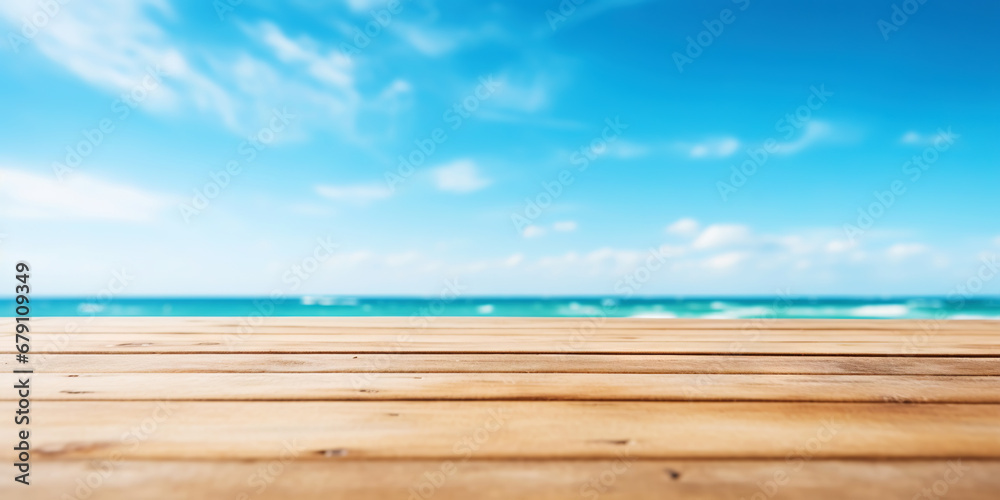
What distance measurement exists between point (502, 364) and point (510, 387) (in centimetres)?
21

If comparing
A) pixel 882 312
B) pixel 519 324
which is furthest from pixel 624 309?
pixel 519 324

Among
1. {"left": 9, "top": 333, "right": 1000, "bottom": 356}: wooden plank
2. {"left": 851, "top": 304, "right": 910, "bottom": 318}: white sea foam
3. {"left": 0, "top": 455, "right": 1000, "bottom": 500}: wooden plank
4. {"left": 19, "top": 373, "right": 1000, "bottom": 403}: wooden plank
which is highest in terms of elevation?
{"left": 851, "top": 304, "right": 910, "bottom": 318}: white sea foam

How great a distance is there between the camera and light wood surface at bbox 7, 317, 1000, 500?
1.70 feet

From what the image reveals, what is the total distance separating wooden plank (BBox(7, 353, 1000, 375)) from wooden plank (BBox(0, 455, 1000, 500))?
0.47 meters

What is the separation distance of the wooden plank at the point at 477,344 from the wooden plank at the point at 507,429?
0.50 metres

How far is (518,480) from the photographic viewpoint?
519 millimetres

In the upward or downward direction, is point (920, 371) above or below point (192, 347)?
below

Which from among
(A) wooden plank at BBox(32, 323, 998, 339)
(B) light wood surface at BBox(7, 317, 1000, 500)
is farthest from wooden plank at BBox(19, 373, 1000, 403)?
(A) wooden plank at BBox(32, 323, 998, 339)

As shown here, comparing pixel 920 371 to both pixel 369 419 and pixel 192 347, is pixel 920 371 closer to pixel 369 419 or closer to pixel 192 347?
pixel 369 419

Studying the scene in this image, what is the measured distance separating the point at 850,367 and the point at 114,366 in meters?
1.58

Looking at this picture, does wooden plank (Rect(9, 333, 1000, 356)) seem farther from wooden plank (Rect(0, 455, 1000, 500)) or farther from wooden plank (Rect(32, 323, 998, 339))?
wooden plank (Rect(0, 455, 1000, 500))

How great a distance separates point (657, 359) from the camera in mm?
1158

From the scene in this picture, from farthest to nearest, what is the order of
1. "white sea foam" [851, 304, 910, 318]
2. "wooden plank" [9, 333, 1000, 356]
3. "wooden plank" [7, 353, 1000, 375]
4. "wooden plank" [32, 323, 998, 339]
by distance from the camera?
"white sea foam" [851, 304, 910, 318]
"wooden plank" [32, 323, 998, 339]
"wooden plank" [9, 333, 1000, 356]
"wooden plank" [7, 353, 1000, 375]

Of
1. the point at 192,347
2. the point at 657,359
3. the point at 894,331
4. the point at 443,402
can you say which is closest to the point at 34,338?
the point at 192,347
